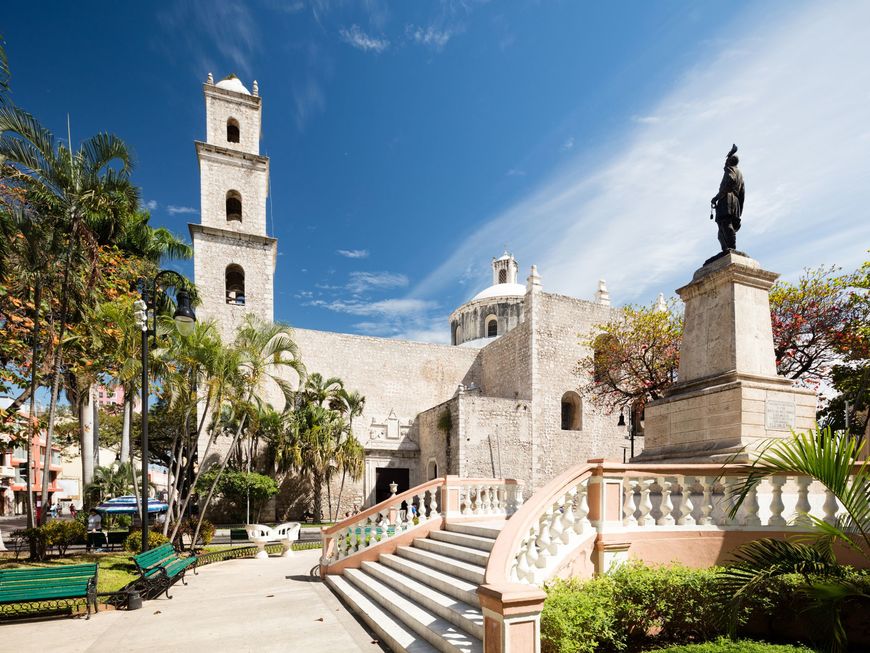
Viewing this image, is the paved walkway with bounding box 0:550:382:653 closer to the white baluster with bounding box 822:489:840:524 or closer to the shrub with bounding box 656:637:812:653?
the shrub with bounding box 656:637:812:653

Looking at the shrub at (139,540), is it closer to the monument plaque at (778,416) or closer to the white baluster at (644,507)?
the white baluster at (644,507)

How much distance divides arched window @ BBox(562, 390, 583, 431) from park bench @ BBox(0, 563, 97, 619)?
23.0 m

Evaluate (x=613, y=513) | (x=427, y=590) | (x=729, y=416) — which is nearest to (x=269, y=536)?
(x=427, y=590)

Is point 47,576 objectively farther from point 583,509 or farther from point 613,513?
point 613,513

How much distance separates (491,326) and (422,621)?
31494 mm

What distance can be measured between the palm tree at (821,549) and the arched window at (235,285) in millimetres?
24037

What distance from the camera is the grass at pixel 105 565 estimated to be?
29.3 ft

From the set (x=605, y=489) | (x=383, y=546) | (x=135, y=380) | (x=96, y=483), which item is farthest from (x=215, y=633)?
(x=96, y=483)

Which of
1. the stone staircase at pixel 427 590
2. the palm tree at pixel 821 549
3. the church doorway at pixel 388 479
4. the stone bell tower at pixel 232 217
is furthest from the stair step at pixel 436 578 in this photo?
the stone bell tower at pixel 232 217

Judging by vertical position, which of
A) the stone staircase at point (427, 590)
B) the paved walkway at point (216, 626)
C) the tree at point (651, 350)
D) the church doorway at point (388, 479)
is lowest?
the church doorway at point (388, 479)

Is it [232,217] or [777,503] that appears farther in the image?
[232,217]

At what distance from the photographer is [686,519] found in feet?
18.5

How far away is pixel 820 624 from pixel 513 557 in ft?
8.16

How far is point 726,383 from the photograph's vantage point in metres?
7.31
